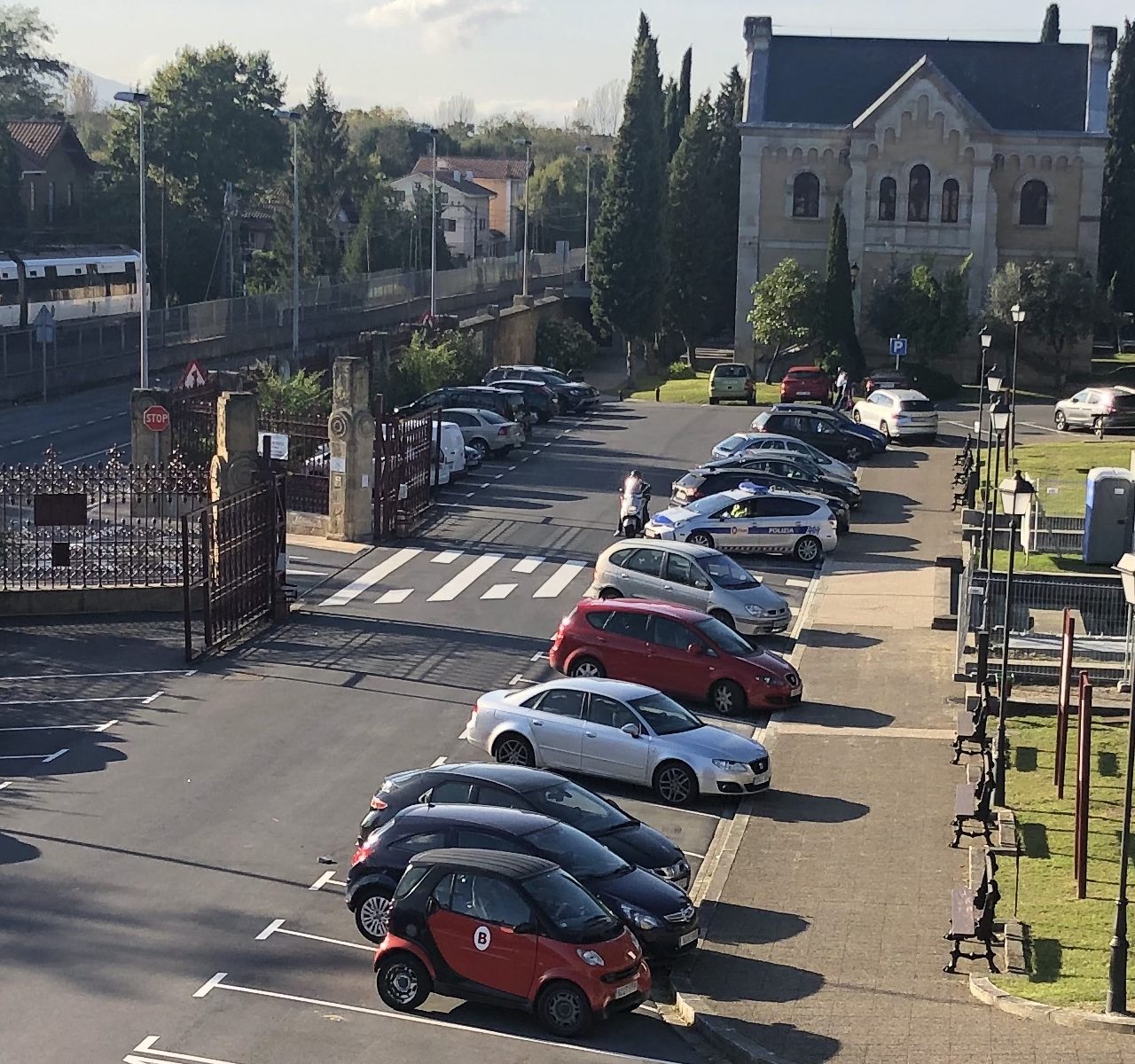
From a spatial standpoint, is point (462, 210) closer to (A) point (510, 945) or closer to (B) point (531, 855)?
(B) point (531, 855)

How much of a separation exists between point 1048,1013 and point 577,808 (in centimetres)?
482

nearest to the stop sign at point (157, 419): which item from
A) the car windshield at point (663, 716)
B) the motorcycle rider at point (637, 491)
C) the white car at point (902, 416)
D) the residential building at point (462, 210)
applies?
the motorcycle rider at point (637, 491)

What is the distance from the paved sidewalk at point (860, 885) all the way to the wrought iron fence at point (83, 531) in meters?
10.4

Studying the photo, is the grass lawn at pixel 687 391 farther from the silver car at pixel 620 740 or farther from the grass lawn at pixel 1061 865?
the silver car at pixel 620 740

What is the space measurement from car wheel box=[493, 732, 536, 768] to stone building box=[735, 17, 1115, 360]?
157ft

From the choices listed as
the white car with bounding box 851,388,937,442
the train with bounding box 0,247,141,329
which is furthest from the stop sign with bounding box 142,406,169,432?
the train with bounding box 0,247,141,329

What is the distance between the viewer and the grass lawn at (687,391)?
60750 millimetres

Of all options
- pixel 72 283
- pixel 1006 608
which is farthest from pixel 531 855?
pixel 72 283

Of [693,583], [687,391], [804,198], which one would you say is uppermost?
[804,198]

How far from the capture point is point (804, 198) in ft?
224

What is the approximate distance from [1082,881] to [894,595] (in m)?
15.1

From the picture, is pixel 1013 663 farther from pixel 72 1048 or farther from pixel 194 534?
pixel 72 1048

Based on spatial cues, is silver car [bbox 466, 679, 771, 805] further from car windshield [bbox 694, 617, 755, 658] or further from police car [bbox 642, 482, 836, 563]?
police car [bbox 642, 482, 836, 563]

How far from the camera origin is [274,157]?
328ft
